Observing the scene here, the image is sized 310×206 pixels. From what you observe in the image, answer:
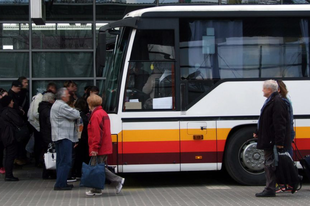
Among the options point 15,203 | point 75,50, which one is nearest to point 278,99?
point 15,203

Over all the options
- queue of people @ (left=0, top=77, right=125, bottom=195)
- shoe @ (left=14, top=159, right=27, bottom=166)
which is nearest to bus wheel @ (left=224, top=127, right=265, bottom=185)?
queue of people @ (left=0, top=77, right=125, bottom=195)

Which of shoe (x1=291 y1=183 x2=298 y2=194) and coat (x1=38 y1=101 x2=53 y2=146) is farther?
coat (x1=38 y1=101 x2=53 y2=146)

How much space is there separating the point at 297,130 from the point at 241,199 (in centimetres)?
208

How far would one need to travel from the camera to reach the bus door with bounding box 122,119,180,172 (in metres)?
10.1

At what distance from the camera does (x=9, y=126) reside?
35.8 ft

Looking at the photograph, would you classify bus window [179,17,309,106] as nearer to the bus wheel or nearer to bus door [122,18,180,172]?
bus door [122,18,180,172]

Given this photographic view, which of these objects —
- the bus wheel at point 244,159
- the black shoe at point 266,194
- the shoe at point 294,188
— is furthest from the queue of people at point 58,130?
the shoe at point 294,188

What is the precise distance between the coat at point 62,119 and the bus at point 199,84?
72 centimetres

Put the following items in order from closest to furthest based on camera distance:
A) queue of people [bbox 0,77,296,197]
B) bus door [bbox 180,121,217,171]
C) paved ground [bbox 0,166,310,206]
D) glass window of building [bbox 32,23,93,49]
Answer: paved ground [bbox 0,166,310,206] < queue of people [bbox 0,77,296,197] < bus door [bbox 180,121,217,171] < glass window of building [bbox 32,23,93,49]

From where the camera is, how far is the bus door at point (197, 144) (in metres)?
10.2

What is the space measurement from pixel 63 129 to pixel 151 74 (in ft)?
5.94

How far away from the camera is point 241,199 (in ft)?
29.4

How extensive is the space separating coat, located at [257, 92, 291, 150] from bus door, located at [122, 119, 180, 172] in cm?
174

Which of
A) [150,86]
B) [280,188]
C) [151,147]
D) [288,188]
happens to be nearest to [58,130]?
[151,147]
